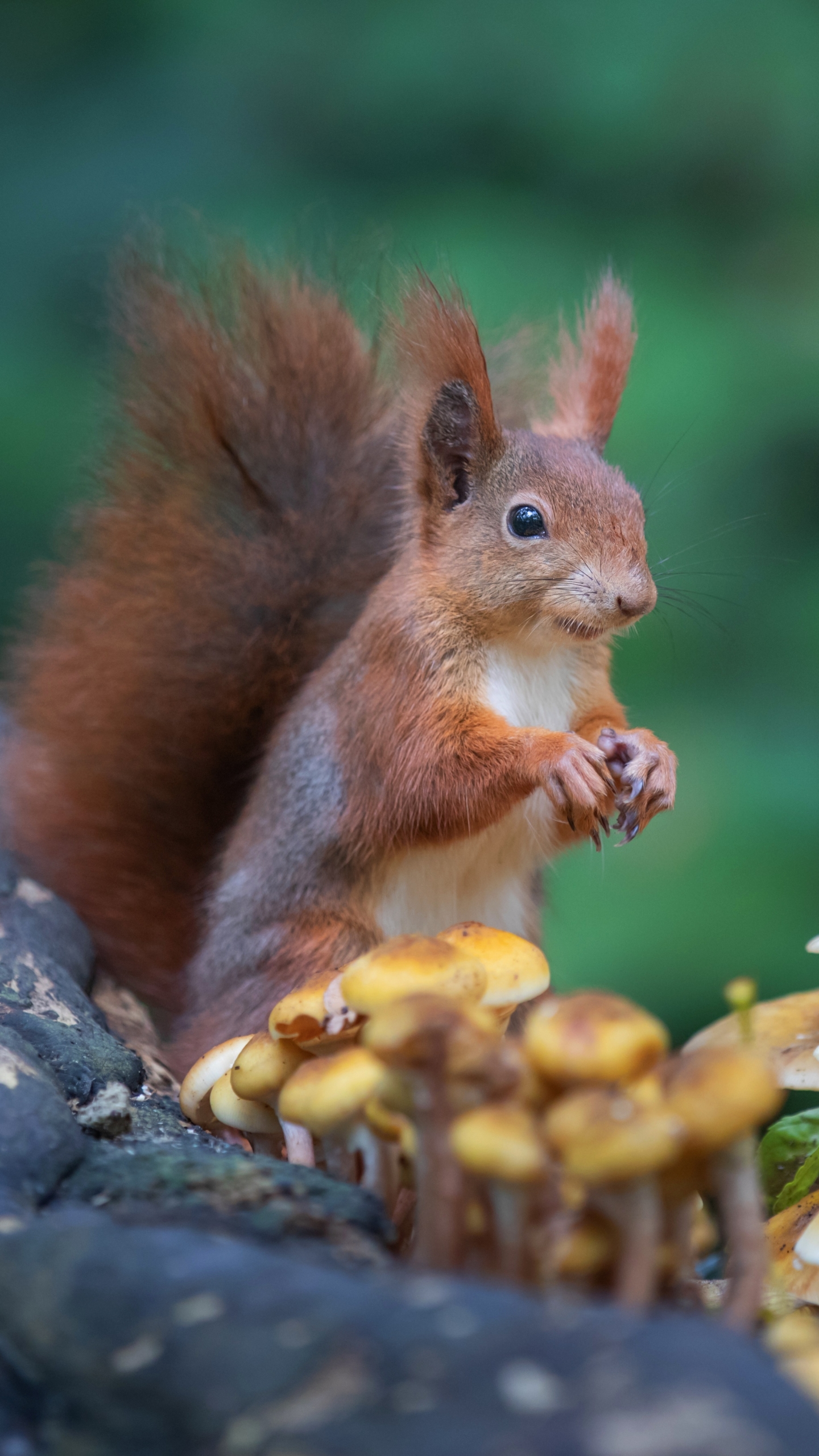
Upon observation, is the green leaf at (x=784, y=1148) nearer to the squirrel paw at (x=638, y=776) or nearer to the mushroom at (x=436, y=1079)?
the squirrel paw at (x=638, y=776)

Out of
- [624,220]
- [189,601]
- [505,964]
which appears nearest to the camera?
[505,964]

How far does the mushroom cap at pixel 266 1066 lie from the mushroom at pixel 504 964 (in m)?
0.11

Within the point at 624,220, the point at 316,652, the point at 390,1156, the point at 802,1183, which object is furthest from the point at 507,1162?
the point at 624,220

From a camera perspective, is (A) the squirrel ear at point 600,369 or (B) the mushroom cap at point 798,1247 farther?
(A) the squirrel ear at point 600,369

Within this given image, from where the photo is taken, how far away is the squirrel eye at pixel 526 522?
0.96 metres

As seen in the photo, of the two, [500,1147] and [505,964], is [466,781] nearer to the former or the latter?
[505,964]

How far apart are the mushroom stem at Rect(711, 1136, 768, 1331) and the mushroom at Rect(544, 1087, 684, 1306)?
3 centimetres

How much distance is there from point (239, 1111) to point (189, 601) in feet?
1.85

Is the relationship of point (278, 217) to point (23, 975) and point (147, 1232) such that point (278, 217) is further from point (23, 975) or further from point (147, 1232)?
point (147, 1232)

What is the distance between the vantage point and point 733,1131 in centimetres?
44

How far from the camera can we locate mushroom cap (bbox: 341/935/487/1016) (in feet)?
1.92

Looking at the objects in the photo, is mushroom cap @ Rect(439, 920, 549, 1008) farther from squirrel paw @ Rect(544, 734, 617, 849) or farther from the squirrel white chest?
the squirrel white chest

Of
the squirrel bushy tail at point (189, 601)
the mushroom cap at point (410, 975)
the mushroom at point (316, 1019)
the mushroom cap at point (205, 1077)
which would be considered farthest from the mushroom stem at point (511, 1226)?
the squirrel bushy tail at point (189, 601)

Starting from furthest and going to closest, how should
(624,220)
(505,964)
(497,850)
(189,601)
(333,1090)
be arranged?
1. (624,220)
2. (189,601)
3. (497,850)
4. (505,964)
5. (333,1090)
